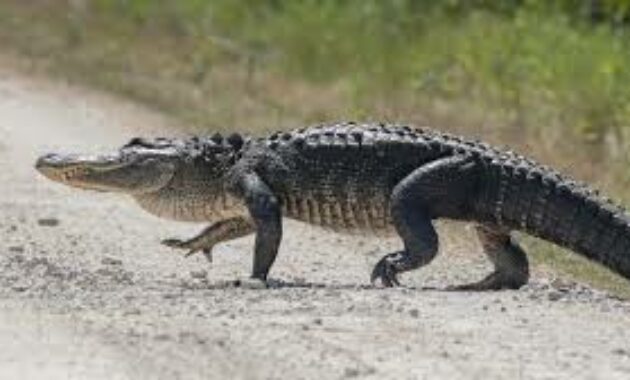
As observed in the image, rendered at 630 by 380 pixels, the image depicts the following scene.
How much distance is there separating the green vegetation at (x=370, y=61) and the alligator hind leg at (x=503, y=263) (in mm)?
3764

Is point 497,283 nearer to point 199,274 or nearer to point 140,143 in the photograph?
point 199,274

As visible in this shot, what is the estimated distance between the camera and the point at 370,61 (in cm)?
2086

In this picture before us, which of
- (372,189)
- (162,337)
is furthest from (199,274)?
(162,337)

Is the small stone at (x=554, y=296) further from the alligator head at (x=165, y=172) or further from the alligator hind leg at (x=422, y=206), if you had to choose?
the alligator head at (x=165, y=172)

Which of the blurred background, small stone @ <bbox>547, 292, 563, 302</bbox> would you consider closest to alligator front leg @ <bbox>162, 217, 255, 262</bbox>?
small stone @ <bbox>547, 292, 563, 302</bbox>

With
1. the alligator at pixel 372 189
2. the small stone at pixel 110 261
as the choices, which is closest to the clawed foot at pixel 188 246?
the alligator at pixel 372 189

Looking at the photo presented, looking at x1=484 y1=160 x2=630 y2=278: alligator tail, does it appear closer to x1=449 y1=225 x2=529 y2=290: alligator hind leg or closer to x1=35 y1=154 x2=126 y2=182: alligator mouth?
x1=449 y1=225 x2=529 y2=290: alligator hind leg

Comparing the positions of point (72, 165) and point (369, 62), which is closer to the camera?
point (72, 165)

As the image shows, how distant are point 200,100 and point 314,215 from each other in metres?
8.37

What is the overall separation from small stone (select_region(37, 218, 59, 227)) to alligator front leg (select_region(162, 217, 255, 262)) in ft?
6.43

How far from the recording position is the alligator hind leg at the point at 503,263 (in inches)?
443

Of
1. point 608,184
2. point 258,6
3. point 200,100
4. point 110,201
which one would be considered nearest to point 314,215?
point 110,201

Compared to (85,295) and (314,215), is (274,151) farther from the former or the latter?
(85,295)

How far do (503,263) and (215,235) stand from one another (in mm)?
1492
